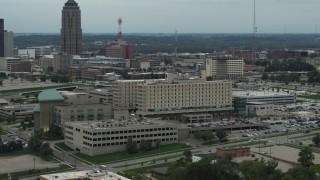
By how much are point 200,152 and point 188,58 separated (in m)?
66.8

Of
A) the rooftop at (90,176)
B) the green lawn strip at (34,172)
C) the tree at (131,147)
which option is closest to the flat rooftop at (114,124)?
the tree at (131,147)

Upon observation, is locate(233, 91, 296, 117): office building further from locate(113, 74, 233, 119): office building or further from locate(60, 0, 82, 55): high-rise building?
locate(60, 0, 82, 55): high-rise building

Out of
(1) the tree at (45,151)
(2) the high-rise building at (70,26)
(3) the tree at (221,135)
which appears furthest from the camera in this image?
(2) the high-rise building at (70,26)

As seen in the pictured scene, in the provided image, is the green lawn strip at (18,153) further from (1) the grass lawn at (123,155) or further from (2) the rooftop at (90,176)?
(2) the rooftop at (90,176)

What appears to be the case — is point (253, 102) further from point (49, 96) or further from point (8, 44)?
point (8, 44)

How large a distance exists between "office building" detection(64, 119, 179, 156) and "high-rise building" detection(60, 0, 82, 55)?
59.0 metres

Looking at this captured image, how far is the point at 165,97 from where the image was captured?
1721 inches

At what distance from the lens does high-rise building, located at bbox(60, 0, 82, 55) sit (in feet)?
307

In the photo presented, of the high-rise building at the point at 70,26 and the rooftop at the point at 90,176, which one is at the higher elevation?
the high-rise building at the point at 70,26

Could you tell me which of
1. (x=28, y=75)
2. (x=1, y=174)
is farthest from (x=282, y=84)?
(x=1, y=174)

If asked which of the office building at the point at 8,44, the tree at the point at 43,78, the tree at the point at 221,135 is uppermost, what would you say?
the office building at the point at 8,44

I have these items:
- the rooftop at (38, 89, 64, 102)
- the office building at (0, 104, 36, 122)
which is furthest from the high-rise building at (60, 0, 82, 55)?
the rooftop at (38, 89, 64, 102)

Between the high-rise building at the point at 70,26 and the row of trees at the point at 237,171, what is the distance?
6887cm

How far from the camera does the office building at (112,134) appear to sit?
33188 mm
